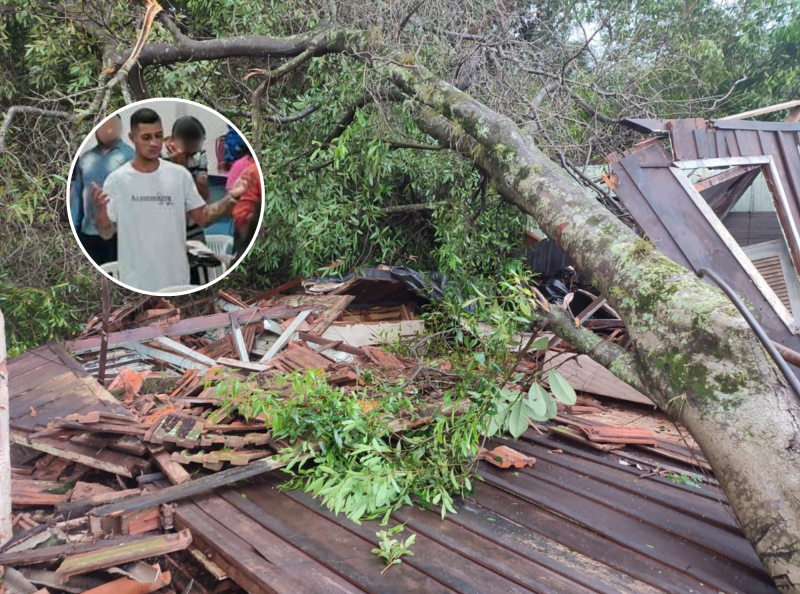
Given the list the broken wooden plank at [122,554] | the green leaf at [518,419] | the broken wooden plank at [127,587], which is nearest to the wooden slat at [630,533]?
the green leaf at [518,419]

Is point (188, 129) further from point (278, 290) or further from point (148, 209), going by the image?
point (278, 290)

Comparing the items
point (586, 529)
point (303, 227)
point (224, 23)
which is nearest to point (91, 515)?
point (586, 529)

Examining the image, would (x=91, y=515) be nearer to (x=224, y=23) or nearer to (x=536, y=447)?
(x=536, y=447)

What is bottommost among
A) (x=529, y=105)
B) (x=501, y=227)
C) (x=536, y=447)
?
(x=536, y=447)

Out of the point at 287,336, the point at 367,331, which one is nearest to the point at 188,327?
the point at 287,336

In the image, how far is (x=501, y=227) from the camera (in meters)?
7.11

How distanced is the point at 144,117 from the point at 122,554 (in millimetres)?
2364

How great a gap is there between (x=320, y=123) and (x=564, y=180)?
343 centimetres

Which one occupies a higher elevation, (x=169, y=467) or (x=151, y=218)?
(x=151, y=218)

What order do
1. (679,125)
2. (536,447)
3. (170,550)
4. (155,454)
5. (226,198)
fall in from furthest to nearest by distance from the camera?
(679,125)
(536,447)
(155,454)
(226,198)
(170,550)

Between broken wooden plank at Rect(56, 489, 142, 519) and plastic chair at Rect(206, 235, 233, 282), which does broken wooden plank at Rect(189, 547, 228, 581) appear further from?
plastic chair at Rect(206, 235, 233, 282)

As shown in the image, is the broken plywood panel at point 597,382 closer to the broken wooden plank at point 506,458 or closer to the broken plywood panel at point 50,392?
the broken wooden plank at point 506,458

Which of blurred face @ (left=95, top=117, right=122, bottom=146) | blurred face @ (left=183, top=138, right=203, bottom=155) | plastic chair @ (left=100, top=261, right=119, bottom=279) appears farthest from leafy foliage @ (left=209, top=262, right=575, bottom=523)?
blurred face @ (left=95, top=117, right=122, bottom=146)

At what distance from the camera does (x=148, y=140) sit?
10.7ft
